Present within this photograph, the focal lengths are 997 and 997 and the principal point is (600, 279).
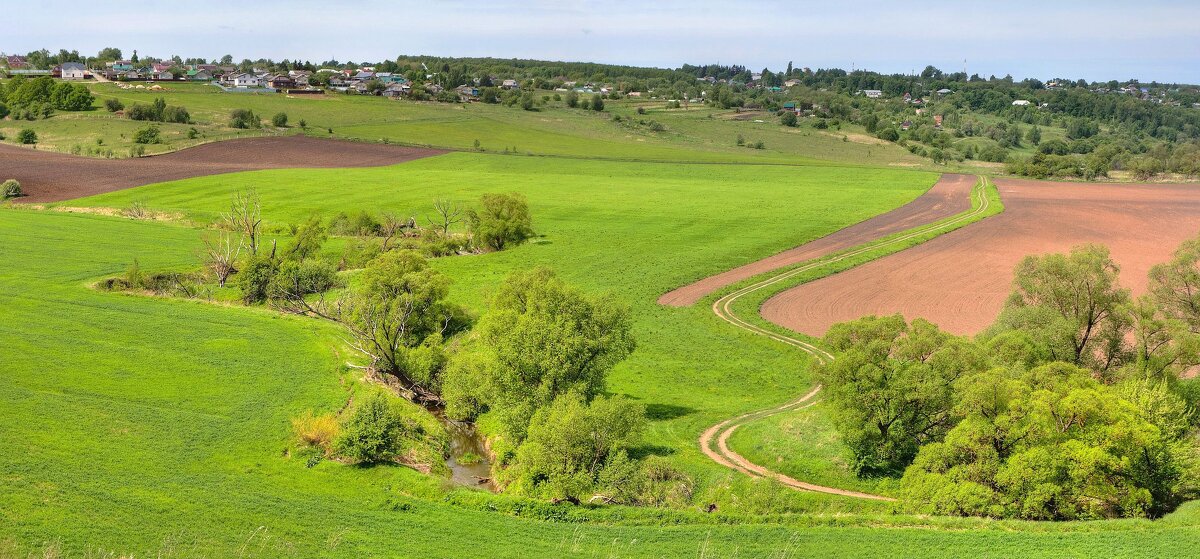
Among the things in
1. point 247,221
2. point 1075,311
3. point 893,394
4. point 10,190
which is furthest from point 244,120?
point 893,394

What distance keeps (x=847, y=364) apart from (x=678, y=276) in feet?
134

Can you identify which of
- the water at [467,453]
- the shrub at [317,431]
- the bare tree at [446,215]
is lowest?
the water at [467,453]

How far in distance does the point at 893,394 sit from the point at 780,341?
23017 mm

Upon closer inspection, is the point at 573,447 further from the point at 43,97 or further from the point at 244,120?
the point at 43,97

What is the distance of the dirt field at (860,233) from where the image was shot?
277ft

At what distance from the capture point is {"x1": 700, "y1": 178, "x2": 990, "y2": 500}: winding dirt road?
1836 inches

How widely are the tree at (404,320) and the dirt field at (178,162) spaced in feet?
249

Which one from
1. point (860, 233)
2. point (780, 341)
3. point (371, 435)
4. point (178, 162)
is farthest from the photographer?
point (178, 162)

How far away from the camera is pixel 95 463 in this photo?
4309cm

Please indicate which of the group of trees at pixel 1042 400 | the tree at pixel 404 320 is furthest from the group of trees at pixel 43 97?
the group of trees at pixel 1042 400

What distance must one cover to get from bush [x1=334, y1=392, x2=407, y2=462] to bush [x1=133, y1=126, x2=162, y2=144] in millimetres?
131849

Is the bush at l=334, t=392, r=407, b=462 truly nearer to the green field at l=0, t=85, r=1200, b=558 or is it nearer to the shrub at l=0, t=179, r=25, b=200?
the green field at l=0, t=85, r=1200, b=558

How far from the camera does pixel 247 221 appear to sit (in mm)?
90250

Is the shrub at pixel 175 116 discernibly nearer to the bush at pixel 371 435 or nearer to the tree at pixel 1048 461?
the bush at pixel 371 435
